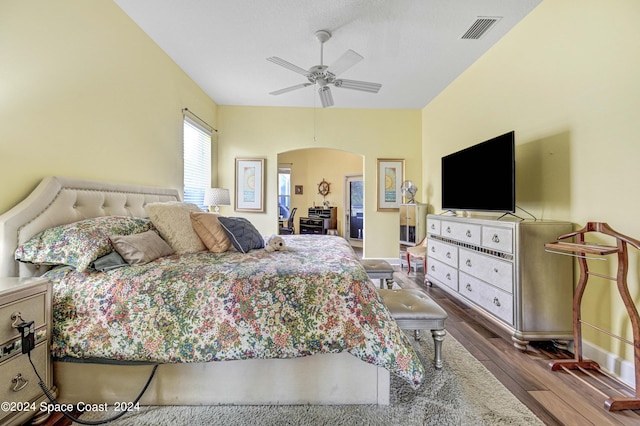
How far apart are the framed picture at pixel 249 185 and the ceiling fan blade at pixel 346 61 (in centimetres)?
259

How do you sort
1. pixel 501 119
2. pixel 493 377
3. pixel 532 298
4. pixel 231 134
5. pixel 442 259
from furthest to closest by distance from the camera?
1. pixel 231 134
2. pixel 442 259
3. pixel 501 119
4. pixel 532 298
5. pixel 493 377

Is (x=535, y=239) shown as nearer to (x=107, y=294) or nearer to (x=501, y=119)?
(x=501, y=119)

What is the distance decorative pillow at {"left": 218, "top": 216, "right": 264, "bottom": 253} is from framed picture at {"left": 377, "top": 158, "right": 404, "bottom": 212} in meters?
3.34

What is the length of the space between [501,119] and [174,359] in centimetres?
355

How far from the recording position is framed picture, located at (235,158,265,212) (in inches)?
195

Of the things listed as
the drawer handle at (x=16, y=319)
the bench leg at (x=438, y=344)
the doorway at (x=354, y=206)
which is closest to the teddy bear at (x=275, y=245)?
the bench leg at (x=438, y=344)

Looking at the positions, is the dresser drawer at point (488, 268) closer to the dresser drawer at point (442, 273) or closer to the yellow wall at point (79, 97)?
the dresser drawer at point (442, 273)

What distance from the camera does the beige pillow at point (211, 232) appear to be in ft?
6.84

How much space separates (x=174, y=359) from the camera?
138cm

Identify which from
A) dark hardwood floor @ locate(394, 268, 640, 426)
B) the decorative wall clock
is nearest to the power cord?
dark hardwood floor @ locate(394, 268, 640, 426)

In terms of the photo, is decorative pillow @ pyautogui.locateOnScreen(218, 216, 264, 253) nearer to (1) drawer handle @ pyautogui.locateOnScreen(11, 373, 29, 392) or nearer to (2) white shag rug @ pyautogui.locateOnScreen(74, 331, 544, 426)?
(2) white shag rug @ pyautogui.locateOnScreen(74, 331, 544, 426)

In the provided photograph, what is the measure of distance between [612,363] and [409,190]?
10.5 feet

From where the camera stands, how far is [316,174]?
8.16 metres

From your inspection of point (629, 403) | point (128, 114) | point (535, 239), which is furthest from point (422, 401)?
point (128, 114)
